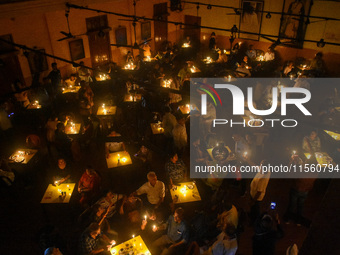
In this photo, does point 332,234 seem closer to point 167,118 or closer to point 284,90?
point 167,118

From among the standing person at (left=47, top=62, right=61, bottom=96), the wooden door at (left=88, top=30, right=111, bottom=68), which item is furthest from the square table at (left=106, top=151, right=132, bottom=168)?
the wooden door at (left=88, top=30, right=111, bottom=68)

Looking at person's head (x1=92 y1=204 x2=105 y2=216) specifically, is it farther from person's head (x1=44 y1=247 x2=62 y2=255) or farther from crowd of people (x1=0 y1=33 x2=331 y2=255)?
person's head (x1=44 y1=247 x2=62 y2=255)

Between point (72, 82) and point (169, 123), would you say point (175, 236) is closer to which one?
point (169, 123)

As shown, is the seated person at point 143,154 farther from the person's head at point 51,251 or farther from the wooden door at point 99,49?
the wooden door at point 99,49

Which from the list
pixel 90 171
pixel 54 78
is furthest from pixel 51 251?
pixel 54 78

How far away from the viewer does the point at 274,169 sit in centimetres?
702

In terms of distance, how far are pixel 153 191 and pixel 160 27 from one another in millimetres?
11755

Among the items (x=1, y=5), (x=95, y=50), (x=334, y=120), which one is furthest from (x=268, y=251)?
(x=95, y=50)

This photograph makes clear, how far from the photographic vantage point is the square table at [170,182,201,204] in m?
5.27

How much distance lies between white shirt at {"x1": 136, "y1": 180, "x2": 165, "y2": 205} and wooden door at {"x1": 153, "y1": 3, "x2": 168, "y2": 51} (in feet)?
36.9

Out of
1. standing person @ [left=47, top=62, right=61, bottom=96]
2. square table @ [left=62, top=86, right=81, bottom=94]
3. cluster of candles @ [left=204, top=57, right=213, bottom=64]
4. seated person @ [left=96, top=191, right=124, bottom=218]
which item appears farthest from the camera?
cluster of candles @ [left=204, top=57, right=213, bottom=64]

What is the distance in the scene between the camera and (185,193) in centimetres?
543

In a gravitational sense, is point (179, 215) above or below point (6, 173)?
above

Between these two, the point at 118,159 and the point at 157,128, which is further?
the point at 157,128
